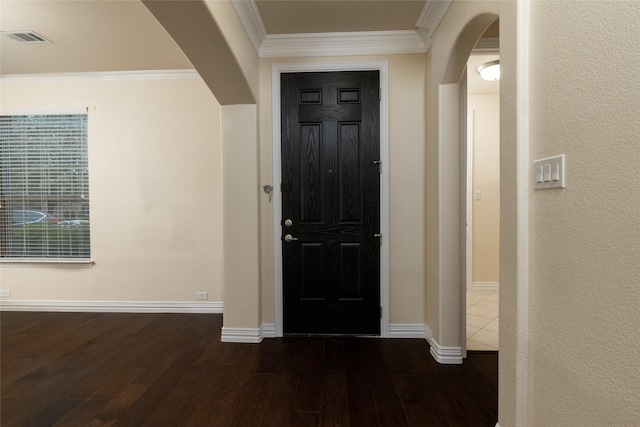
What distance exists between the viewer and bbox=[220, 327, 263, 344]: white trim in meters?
2.78

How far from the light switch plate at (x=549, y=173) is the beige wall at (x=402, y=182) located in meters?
1.53

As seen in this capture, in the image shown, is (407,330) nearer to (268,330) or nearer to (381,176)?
(268,330)

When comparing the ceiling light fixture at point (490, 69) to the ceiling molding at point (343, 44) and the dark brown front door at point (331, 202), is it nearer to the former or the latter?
the ceiling molding at point (343, 44)

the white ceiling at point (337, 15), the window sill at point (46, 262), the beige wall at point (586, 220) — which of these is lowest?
the window sill at point (46, 262)

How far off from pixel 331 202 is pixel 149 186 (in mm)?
2146

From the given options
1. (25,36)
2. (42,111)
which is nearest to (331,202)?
(25,36)

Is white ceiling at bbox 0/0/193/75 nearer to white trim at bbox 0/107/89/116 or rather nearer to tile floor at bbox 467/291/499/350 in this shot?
white trim at bbox 0/107/89/116

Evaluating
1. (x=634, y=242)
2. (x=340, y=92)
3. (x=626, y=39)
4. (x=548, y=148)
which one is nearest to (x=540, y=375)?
(x=634, y=242)

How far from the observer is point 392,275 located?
2875 millimetres

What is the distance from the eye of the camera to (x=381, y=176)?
2836 millimetres

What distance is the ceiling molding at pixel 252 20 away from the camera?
2.27 meters

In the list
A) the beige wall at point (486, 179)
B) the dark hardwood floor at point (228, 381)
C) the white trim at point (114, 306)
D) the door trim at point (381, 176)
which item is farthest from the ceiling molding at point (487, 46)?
the white trim at point (114, 306)

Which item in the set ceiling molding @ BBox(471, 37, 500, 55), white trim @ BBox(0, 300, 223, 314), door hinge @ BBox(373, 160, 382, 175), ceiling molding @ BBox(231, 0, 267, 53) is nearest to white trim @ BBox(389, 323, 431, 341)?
door hinge @ BBox(373, 160, 382, 175)

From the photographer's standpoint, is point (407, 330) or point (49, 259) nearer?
point (407, 330)
